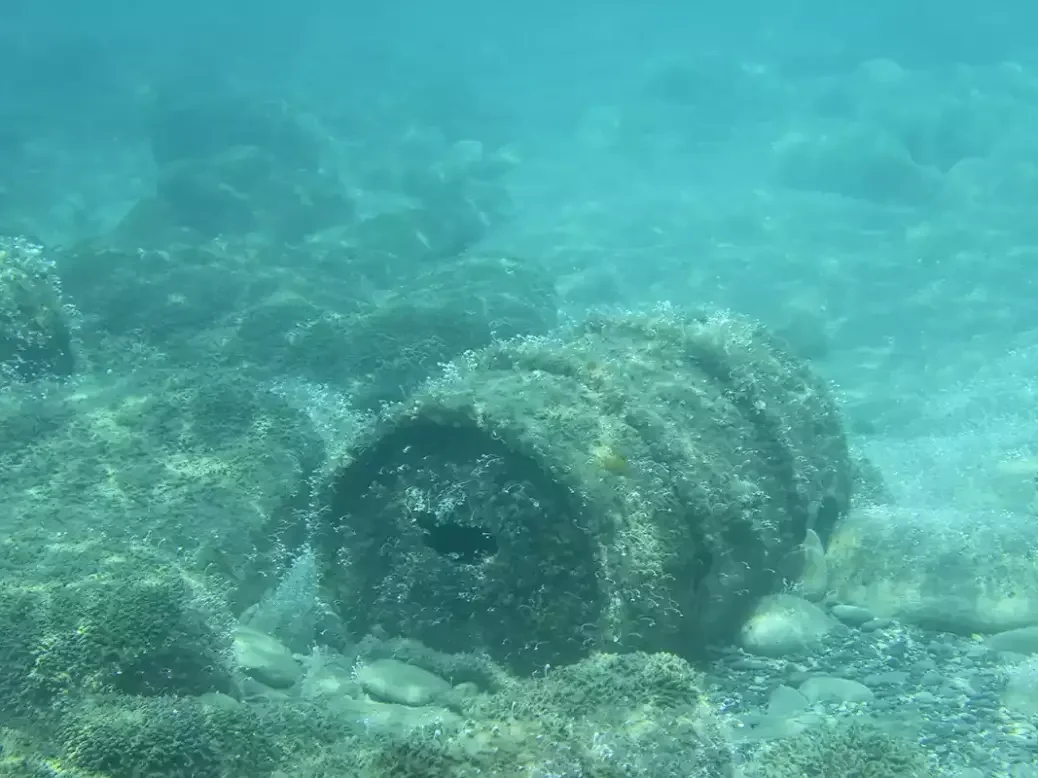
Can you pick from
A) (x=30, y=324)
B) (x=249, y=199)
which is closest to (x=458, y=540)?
(x=30, y=324)

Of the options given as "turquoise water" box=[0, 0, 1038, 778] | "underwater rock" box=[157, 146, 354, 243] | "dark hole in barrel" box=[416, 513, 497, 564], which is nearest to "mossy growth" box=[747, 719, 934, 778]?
"turquoise water" box=[0, 0, 1038, 778]

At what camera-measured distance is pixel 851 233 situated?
20312 mm

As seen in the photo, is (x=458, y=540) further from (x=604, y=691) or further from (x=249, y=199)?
(x=249, y=199)

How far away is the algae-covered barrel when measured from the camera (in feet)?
16.6

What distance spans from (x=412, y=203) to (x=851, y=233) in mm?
12155

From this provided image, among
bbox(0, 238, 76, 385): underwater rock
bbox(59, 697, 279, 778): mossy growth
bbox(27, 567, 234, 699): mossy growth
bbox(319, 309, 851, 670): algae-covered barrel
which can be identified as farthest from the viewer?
bbox(0, 238, 76, 385): underwater rock

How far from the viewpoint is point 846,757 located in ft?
12.6

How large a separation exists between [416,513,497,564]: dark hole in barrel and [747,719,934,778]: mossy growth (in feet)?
7.03

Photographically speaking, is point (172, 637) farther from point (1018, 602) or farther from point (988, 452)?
point (988, 452)

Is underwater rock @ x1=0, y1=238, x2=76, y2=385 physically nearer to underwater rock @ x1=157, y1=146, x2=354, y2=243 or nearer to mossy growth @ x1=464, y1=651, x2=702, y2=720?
mossy growth @ x1=464, y1=651, x2=702, y2=720

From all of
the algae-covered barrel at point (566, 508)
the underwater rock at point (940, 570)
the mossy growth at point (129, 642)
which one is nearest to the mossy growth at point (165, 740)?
the mossy growth at point (129, 642)

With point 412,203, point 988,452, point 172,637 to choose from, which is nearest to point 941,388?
point 988,452

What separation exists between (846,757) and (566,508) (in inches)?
83.0

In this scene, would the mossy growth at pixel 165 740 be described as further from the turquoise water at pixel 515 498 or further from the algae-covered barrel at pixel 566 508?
the algae-covered barrel at pixel 566 508
